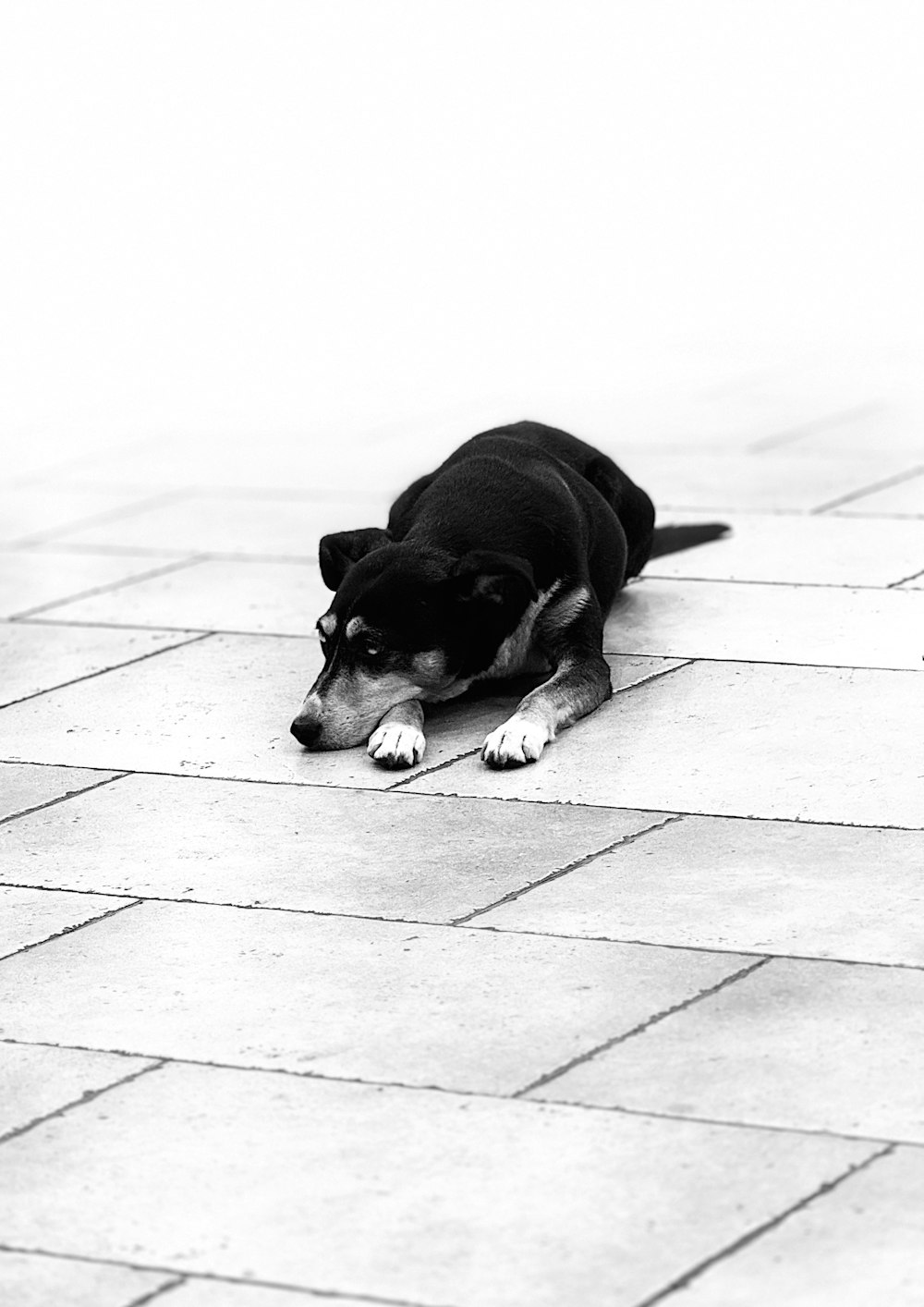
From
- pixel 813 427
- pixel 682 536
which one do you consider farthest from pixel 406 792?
pixel 813 427

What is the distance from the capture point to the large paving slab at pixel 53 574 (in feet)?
28.8

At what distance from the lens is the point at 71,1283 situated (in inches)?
137

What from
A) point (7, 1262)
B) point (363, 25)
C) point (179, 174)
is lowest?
point (7, 1262)

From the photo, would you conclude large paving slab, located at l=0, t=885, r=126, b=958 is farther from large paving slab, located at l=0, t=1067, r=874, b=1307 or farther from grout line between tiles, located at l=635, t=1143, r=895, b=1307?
grout line between tiles, located at l=635, t=1143, r=895, b=1307

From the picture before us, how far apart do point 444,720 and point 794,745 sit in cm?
113

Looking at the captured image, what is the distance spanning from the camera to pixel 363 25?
19.3 metres

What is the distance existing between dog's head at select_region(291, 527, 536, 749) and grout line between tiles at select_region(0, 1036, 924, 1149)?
1991 millimetres

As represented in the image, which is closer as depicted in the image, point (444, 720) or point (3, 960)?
point (3, 960)

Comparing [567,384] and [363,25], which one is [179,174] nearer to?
[363,25]

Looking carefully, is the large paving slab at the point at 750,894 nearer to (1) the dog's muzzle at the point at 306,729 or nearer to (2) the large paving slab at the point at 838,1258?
(2) the large paving slab at the point at 838,1258

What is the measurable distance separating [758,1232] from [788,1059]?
0.65 metres

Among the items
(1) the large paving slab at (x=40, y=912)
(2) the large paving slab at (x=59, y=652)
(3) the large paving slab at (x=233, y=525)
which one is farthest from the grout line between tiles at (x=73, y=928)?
(3) the large paving slab at (x=233, y=525)

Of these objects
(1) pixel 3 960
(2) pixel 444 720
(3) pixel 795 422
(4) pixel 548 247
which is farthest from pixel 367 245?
(1) pixel 3 960

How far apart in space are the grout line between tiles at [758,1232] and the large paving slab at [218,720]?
98.3 inches
